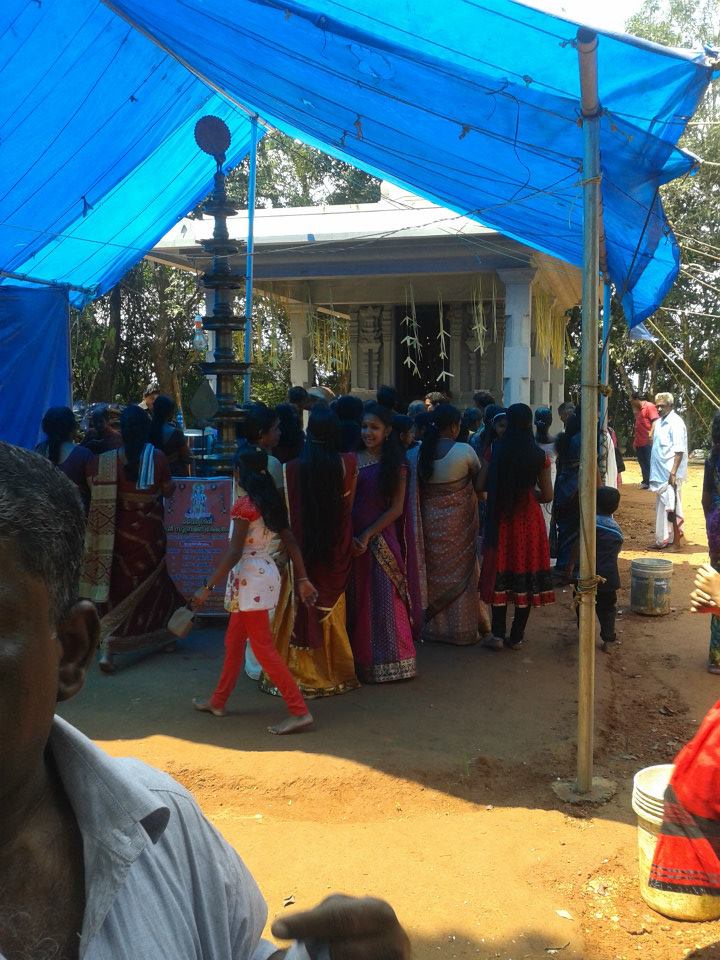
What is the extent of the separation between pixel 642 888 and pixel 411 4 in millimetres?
3456

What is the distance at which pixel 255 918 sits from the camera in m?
1.21

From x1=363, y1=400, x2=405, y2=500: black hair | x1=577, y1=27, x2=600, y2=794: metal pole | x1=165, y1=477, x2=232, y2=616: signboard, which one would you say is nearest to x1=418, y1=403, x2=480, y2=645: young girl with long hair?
x1=363, y1=400, x2=405, y2=500: black hair

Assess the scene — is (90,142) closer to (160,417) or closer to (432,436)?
(160,417)

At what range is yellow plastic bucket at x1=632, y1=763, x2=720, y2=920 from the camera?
9.21ft

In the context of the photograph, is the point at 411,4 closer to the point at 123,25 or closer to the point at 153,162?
the point at 123,25

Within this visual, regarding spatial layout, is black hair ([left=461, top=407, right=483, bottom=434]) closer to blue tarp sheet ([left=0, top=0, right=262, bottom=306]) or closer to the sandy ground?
the sandy ground

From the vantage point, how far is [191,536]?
19.7 feet

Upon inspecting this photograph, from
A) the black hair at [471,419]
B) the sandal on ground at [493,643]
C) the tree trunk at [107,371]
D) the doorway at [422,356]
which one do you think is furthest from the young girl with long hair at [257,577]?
the tree trunk at [107,371]

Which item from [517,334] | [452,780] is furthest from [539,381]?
[452,780]

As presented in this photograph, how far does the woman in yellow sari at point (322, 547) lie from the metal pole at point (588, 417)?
5.16ft

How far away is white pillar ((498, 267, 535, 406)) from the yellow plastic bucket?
22.0 feet

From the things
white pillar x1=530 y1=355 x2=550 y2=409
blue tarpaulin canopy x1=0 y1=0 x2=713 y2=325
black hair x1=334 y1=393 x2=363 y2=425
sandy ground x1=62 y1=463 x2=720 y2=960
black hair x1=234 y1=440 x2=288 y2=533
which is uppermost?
blue tarpaulin canopy x1=0 y1=0 x2=713 y2=325

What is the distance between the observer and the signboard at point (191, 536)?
6.00 m

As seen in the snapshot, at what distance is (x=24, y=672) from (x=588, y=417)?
10.1 ft
